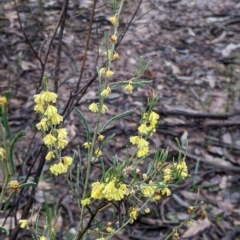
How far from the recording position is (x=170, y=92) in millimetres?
3926

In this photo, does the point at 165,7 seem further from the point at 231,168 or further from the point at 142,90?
the point at 231,168

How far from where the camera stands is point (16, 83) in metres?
3.79

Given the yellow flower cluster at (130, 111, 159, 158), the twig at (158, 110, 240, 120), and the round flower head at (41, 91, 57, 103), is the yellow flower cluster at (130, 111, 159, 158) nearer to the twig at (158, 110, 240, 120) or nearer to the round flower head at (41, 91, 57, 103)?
the round flower head at (41, 91, 57, 103)

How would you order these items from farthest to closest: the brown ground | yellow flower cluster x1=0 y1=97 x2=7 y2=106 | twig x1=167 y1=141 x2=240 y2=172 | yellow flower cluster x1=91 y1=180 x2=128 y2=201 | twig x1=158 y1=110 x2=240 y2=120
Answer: twig x1=158 y1=110 x2=240 y2=120 → twig x1=167 y1=141 x2=240 y2=172 → the brown ground → yellow flower cluster x1=91 y1=180 x2=128 y2=201 → yellow flower cluster x1=0 y1=97 x2=7 y2=106

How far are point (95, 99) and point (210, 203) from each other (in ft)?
4.28

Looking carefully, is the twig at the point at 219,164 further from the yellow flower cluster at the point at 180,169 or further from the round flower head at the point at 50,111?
the round flower head at the point at 50,111

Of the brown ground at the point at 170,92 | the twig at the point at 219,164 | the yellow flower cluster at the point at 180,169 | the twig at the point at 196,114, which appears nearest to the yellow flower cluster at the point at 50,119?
the yellow flower cluster at the point at 180,169

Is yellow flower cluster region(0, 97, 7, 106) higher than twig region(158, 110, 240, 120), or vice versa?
yellow flower cluster region(0, 97, 7, 106)

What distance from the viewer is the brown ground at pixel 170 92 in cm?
283

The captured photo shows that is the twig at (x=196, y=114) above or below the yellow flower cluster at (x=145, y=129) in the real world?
below

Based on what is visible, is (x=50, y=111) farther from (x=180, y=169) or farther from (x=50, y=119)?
(x=180, y=169)

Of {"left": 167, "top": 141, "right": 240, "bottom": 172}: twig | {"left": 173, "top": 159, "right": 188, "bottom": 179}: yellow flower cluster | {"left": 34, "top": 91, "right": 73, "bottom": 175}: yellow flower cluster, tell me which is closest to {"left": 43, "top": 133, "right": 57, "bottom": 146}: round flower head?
{"left": 34, "top": 91, "right": 73, "bottom": 175}: yellow flower cluster

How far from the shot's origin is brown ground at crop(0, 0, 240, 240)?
2.83 metres

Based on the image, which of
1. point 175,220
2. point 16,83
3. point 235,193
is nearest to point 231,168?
point 235,193
